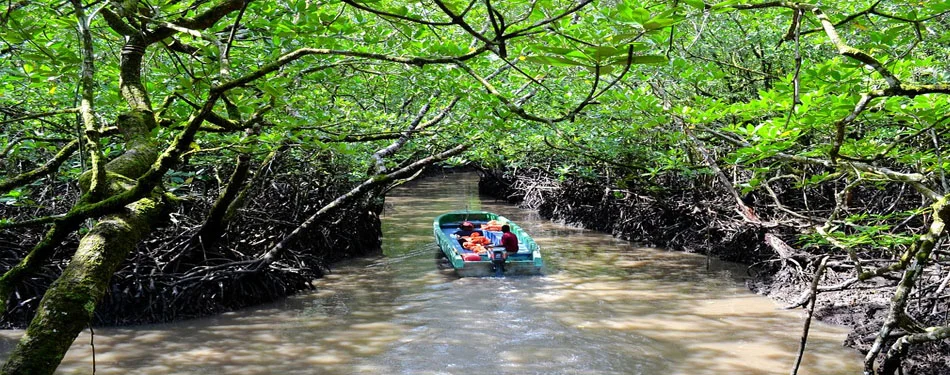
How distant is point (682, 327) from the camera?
320 inches

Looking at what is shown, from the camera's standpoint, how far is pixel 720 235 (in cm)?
1258

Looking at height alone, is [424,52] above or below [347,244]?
above

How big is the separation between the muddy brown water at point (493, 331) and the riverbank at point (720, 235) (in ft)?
1.17

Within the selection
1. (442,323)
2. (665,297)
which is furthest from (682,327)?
(442,323)

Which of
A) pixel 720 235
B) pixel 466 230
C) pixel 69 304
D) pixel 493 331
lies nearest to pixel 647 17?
pixel 69 304

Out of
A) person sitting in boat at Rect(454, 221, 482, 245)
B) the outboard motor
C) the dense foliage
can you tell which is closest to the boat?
the outboard motor

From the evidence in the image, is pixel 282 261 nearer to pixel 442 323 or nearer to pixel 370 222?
pixel 442 323

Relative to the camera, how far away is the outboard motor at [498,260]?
10727 mm

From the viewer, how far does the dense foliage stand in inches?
67.1

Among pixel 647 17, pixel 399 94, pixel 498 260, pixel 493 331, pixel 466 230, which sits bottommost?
pixel 493 331

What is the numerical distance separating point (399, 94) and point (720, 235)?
6.58 metres

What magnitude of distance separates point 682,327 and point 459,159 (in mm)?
4596

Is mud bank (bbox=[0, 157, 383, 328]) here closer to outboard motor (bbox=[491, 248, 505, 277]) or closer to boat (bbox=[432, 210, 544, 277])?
boat (bbox=[432, 210, 544, 277])

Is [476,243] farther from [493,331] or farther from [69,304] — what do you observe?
[69,304]
